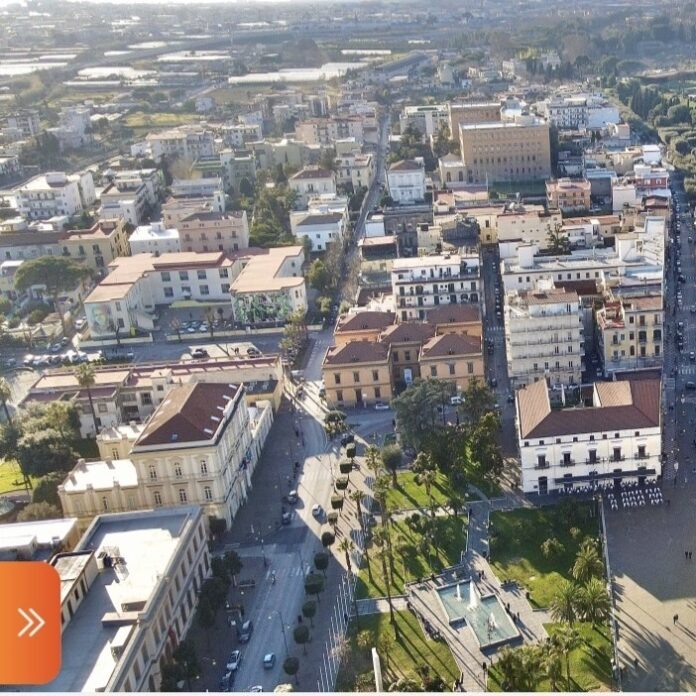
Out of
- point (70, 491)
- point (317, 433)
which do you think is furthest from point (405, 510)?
point (70, 491)

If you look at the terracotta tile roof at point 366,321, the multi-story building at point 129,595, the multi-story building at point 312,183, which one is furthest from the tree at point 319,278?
the multi-story building at point 129,595

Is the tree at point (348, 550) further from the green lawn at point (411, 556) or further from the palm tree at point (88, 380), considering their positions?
the palm tree at point (88, 380)

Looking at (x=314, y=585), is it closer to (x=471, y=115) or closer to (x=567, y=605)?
(x=567, y=605)

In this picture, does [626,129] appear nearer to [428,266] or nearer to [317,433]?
[428,266]

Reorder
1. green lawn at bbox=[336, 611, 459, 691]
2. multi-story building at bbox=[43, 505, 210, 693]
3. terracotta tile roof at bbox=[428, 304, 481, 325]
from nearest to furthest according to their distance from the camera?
multi-story building at bbox=[43, 505, 210, 693] → green lawn at bbox=[336, 611, 459, 691] → terracotta tile roof at bbox=[428, 304, 481, 325]

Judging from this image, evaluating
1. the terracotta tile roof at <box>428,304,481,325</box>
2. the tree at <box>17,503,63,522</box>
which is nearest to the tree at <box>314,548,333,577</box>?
the tree at <box>17,503,63,522</box>

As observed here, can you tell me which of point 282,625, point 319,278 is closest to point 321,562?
point 282,625

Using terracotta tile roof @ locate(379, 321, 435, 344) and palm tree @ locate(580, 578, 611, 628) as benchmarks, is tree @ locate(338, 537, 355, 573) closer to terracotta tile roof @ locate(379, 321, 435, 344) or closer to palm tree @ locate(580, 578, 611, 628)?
palm tree @ locate(580, 578, 611, 628)
